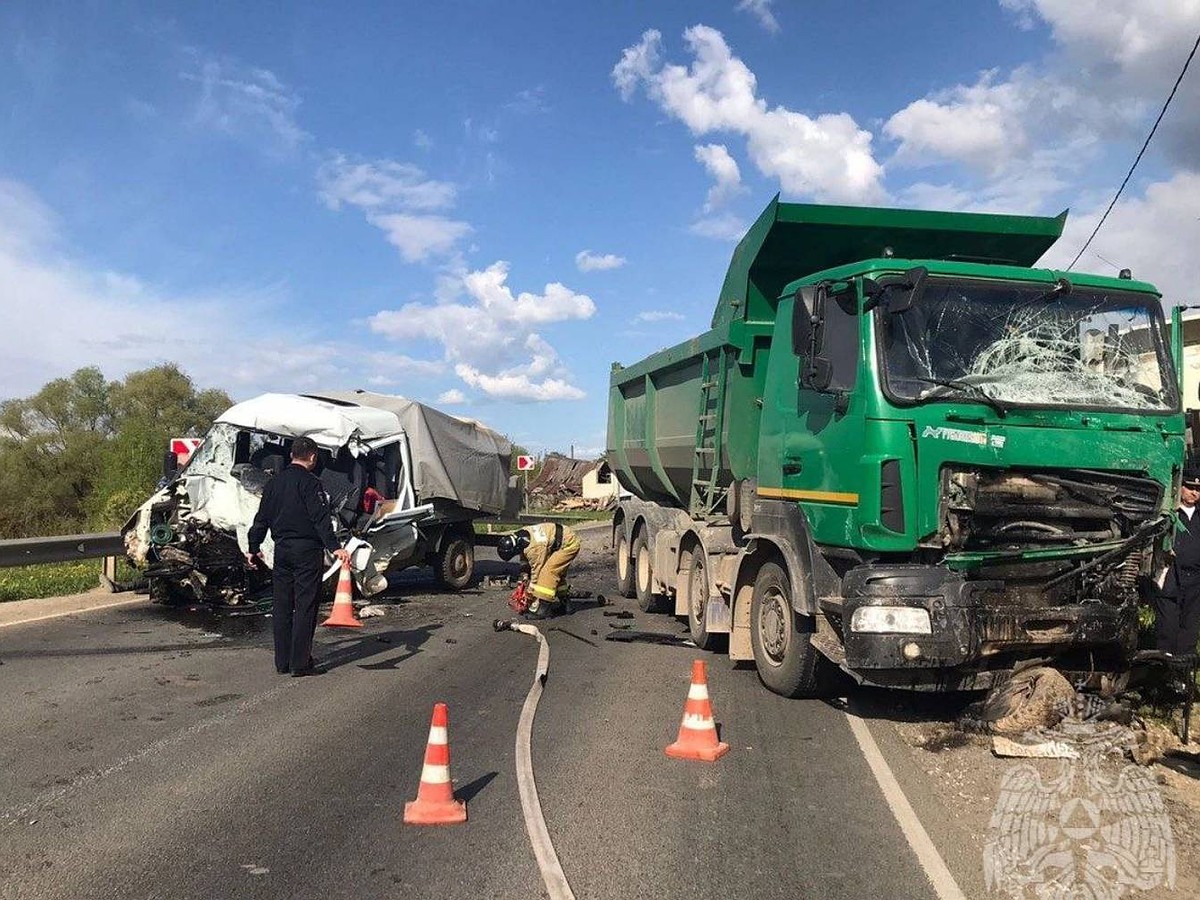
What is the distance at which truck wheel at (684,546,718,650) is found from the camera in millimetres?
8883

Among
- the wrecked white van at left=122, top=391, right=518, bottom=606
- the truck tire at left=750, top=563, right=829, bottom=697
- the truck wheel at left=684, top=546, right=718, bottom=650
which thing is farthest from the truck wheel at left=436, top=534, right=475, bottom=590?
the truck tire at left=750, top=563, right=829, bottom=697

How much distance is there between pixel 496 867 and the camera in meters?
3.69

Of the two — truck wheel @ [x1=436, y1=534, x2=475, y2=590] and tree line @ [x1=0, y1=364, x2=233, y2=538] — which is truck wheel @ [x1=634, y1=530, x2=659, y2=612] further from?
tree line @ [x1=0, y1=364, x2=233, y2=538]

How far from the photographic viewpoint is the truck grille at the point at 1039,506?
542cm

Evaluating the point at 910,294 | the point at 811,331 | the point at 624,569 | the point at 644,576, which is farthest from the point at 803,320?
the point at 624,569

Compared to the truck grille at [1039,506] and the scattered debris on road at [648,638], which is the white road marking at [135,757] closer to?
the scattered debris on road at [648,638]

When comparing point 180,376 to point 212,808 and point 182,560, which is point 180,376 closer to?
point 182,560

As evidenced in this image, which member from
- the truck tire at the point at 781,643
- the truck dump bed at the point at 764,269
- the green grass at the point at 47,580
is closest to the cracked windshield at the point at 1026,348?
the truck dump bed at the point at 764,269

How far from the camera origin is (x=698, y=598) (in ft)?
30.1

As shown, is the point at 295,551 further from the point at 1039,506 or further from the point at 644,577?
the point at 644,577

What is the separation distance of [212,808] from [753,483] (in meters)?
4.94

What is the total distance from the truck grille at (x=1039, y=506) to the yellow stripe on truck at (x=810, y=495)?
1.94 feet

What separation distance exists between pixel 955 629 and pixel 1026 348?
1.91 m

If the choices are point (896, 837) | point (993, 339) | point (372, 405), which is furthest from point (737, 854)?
point (372, 405)
